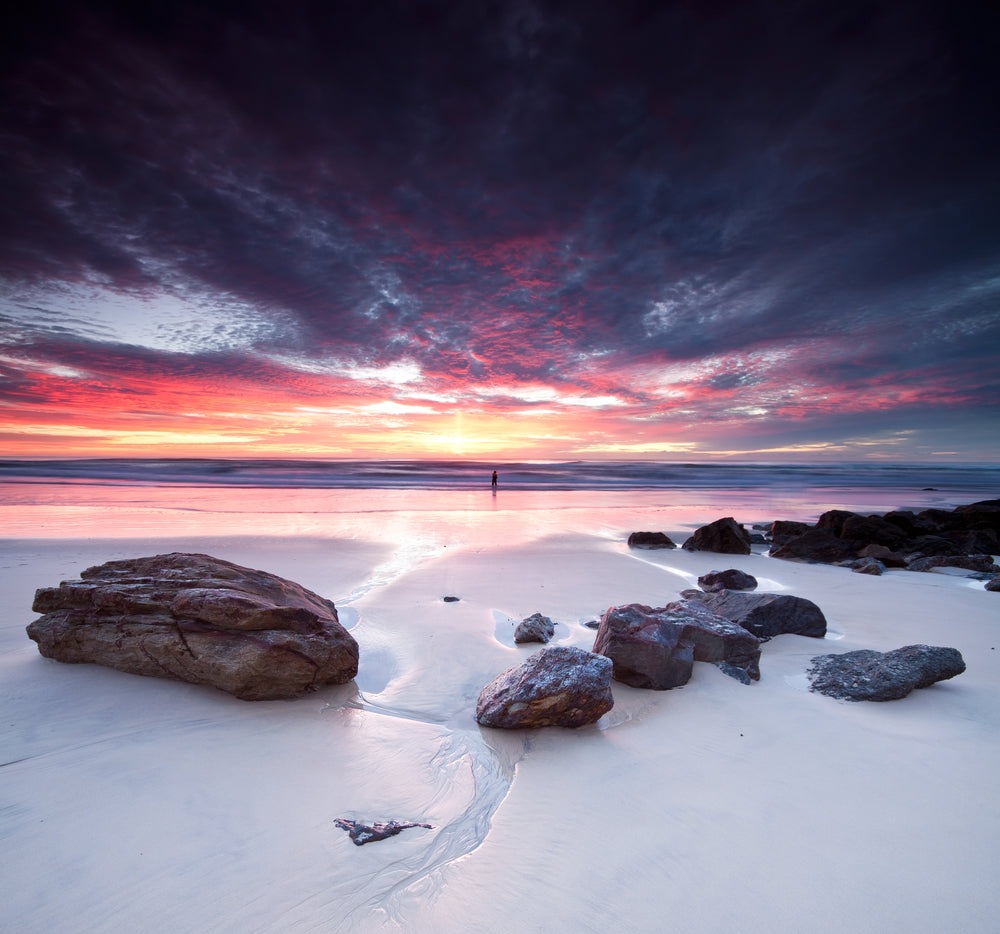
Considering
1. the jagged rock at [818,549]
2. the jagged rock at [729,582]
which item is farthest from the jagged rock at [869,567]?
the jagged rock at [729,582]

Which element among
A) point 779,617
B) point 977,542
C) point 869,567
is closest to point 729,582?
point 779,617

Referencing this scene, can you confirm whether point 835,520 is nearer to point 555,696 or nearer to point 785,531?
point 785,531

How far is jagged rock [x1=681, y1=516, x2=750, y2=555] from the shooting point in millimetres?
11000

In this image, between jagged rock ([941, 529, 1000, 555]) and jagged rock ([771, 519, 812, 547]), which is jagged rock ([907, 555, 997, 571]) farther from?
jagged rock ([771, 519, 812, 547])

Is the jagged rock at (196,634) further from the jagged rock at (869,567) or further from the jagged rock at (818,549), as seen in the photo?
the jagged rock at (818,549)

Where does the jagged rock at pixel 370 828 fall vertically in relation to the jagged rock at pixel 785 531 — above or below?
below

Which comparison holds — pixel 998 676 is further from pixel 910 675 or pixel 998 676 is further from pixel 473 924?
pixel 473 924

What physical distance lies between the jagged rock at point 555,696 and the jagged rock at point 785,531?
34.0ft

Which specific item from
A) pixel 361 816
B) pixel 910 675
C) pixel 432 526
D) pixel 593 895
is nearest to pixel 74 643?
pixel 361 816

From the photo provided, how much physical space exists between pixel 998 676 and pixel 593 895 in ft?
16.0

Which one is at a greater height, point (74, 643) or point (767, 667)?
point (74, 643)

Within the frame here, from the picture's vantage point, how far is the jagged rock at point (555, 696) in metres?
3.63

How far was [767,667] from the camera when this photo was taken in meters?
4.87

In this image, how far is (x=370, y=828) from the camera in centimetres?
264
